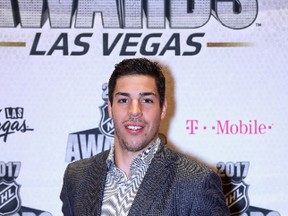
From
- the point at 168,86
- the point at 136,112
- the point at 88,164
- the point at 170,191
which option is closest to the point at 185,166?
the point at 170,191

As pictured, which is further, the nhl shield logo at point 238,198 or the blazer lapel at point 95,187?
the nhl shield logo at point 238,198

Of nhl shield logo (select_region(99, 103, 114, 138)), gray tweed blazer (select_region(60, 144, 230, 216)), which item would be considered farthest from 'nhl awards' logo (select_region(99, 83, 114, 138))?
gray tweed blazer (select_region(60, 144, 230, 216))

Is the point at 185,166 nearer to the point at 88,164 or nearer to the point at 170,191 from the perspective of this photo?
the point at 170,191

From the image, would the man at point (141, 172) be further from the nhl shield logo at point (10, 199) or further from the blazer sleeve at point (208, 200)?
the nhl shield logo at point (10, 199)

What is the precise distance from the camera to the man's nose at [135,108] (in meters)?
1.33

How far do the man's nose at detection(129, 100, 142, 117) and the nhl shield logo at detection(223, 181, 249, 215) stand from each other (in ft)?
2.45

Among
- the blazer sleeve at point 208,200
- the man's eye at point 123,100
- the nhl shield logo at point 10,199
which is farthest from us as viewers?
the nhl shield logo at point 10,199

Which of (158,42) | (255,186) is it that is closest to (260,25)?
(158,42)

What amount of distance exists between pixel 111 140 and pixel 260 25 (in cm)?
75

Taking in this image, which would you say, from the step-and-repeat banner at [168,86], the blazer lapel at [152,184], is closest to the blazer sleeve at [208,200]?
the blazer lapel at [152,184]

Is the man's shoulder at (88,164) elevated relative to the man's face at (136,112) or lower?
lower

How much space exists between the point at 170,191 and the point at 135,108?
244 millimetres

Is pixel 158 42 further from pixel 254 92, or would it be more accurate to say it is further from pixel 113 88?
pixel 113 88

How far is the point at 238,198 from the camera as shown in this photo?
76.0 inches
